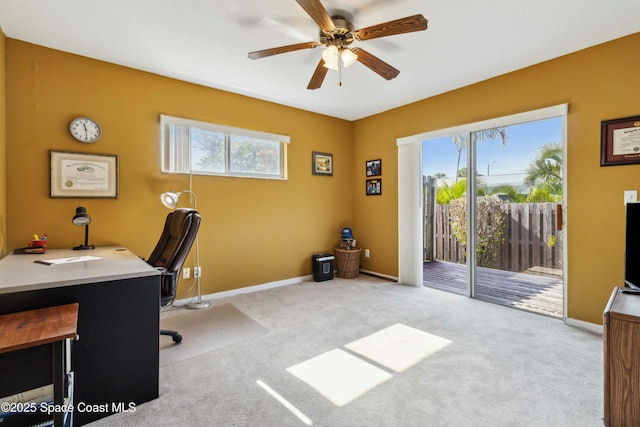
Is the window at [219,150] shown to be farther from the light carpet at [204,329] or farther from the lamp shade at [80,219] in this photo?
the light carpet at [204,329]

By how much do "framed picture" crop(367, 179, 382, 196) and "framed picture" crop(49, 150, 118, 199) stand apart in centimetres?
343

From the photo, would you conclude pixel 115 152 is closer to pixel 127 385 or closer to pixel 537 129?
pixel 127 385

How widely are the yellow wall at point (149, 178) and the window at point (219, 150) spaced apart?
0.34ft

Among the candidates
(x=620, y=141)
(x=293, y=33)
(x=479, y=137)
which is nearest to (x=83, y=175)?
(x=293, y=33)

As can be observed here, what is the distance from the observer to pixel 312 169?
4617mm

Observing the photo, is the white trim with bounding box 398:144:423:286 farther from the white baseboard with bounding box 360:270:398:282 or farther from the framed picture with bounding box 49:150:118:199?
the framed picture with bounding box 49:150:118:199

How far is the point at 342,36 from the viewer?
7.34 feet

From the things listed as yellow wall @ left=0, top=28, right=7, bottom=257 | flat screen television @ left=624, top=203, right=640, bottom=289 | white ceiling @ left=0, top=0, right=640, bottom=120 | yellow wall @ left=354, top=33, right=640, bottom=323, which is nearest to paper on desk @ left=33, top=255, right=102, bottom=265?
yellow wall @ left=0, top=28, right=7, bottom=257

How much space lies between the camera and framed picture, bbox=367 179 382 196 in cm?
472

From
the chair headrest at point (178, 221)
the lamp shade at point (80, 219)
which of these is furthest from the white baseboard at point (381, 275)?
the lamp shade at point (80, 219)

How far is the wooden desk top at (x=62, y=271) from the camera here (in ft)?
4.94

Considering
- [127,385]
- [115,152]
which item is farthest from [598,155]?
[115,152]

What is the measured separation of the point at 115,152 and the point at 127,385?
231 cm

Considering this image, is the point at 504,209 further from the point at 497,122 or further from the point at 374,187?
the point at 374,187
